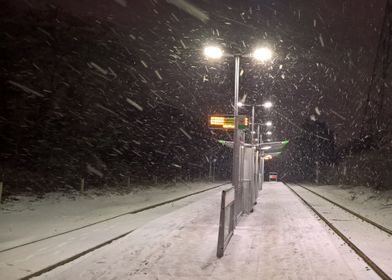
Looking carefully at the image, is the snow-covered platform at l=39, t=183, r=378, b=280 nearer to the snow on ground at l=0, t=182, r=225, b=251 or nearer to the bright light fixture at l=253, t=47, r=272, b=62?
the snow on ground at l=0, t=182, r=225, b=251

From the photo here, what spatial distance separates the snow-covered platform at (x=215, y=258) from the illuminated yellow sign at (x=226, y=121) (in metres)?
5.21

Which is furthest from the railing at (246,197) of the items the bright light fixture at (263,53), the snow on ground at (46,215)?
the snow on ground at (46,215)

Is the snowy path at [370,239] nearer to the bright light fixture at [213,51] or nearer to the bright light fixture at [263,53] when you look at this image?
the bright light fixture at [263,53]

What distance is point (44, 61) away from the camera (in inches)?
1048

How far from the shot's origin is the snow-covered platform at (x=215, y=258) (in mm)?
7750

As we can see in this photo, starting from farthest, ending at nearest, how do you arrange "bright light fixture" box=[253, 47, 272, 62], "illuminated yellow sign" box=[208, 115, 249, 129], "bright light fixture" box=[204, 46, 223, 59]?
"illuminated yellow sign" box=[208, 115, 249, 129]
"bright light fixture" box=[253, 47, 272, 62]
"bright light fixture" box=[204, 46, 223, 59]

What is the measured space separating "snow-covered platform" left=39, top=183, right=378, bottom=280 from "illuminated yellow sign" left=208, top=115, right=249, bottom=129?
17.1ft

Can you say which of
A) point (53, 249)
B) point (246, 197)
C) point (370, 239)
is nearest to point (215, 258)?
point (53, 249)

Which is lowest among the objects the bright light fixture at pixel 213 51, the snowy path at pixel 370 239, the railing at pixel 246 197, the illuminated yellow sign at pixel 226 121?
the snowy path at pixel 370 239

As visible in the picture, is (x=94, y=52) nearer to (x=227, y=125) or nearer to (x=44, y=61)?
(x=44, y=61)

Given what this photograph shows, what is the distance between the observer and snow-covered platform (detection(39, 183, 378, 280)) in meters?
7.75

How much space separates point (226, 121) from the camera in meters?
20.3

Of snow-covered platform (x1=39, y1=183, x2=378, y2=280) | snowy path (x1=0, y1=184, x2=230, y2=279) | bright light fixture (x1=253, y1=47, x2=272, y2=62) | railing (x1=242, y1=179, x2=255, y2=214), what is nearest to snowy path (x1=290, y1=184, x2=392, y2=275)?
snow-covered platform (x1=39, y1=183, x2=378, y2=280)

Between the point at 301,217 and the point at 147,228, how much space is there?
6.73m
